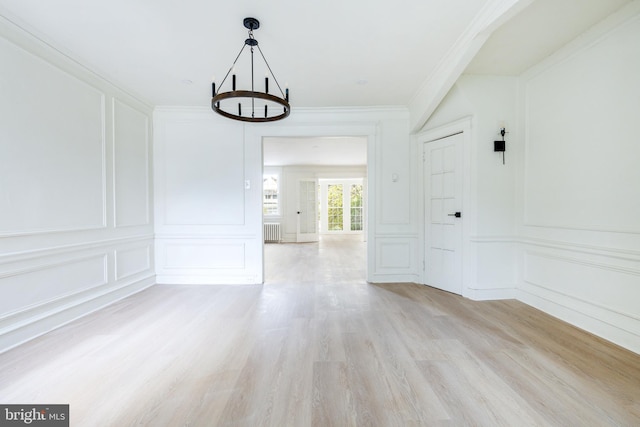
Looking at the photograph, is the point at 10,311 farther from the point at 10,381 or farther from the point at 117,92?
the point at 117,92

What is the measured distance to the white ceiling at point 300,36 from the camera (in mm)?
2100

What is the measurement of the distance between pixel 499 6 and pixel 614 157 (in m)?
1.63

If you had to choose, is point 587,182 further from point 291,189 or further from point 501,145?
point 291,189

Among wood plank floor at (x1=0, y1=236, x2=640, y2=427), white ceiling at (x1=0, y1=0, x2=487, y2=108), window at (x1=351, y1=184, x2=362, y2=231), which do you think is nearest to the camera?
wood plank floor at (x1=0, y1=236, x2=640, y2=427)

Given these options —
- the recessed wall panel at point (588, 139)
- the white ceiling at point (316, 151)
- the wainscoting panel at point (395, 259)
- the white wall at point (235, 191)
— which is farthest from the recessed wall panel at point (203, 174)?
the recessed wall panel at point (588, 139)

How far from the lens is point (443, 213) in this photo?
3.74 metres

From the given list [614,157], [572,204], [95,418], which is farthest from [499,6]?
[95,418]

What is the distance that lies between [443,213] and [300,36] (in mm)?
2788

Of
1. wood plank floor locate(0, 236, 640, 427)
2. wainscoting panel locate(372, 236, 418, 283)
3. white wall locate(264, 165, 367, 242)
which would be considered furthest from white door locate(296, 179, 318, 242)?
wood plank floor locate(0, 236, 640, 427)

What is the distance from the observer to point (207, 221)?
412 centimetres

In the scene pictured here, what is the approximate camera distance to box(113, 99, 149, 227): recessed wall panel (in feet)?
11.0

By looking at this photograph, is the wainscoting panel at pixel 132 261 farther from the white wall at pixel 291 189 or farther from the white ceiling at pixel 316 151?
the white wall at pixel 291 189

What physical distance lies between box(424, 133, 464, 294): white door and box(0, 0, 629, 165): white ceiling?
37.2 inches

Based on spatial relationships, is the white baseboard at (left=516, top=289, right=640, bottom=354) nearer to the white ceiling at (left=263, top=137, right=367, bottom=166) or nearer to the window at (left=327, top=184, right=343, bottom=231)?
the white ceiling at (left=263, top=137, right=367, bottom=166)
